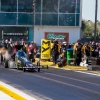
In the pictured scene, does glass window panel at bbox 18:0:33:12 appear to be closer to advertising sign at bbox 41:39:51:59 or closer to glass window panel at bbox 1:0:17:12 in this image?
glass window panel at bbox 1:0:17:12

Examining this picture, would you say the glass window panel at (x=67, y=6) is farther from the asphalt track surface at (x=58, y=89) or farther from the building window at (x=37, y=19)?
the asphalt track surface at (x=58, y=89)

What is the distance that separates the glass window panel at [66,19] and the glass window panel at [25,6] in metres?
3.72

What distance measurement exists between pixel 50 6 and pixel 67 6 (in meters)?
2.01

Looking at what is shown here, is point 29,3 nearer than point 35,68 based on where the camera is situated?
No

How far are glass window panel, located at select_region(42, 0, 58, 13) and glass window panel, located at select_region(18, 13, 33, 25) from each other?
1.89m

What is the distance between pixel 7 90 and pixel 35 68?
9.27m

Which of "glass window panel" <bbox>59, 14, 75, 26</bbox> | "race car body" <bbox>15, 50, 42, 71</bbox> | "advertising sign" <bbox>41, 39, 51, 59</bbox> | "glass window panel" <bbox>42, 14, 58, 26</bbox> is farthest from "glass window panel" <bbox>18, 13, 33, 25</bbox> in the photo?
"race car body" <bbox>15, 50, 42, 71</bbox>

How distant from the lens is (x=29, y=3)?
5256cm

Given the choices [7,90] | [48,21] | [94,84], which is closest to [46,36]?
[48,21]

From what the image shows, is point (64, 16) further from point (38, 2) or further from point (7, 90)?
point (7, 90)

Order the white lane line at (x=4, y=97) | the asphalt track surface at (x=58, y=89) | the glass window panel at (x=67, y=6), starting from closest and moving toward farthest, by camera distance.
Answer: the white lane line at (x=4, y=97) → the asphalt track surface at (x=58, y=89) → the glass window panel at (x=67, y=6)

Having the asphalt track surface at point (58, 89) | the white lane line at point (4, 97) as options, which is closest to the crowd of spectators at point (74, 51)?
the asphalt track surface at point (58, 89)

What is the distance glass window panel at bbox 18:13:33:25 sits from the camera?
52.3 m

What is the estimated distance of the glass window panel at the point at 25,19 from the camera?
52281 millimetres
